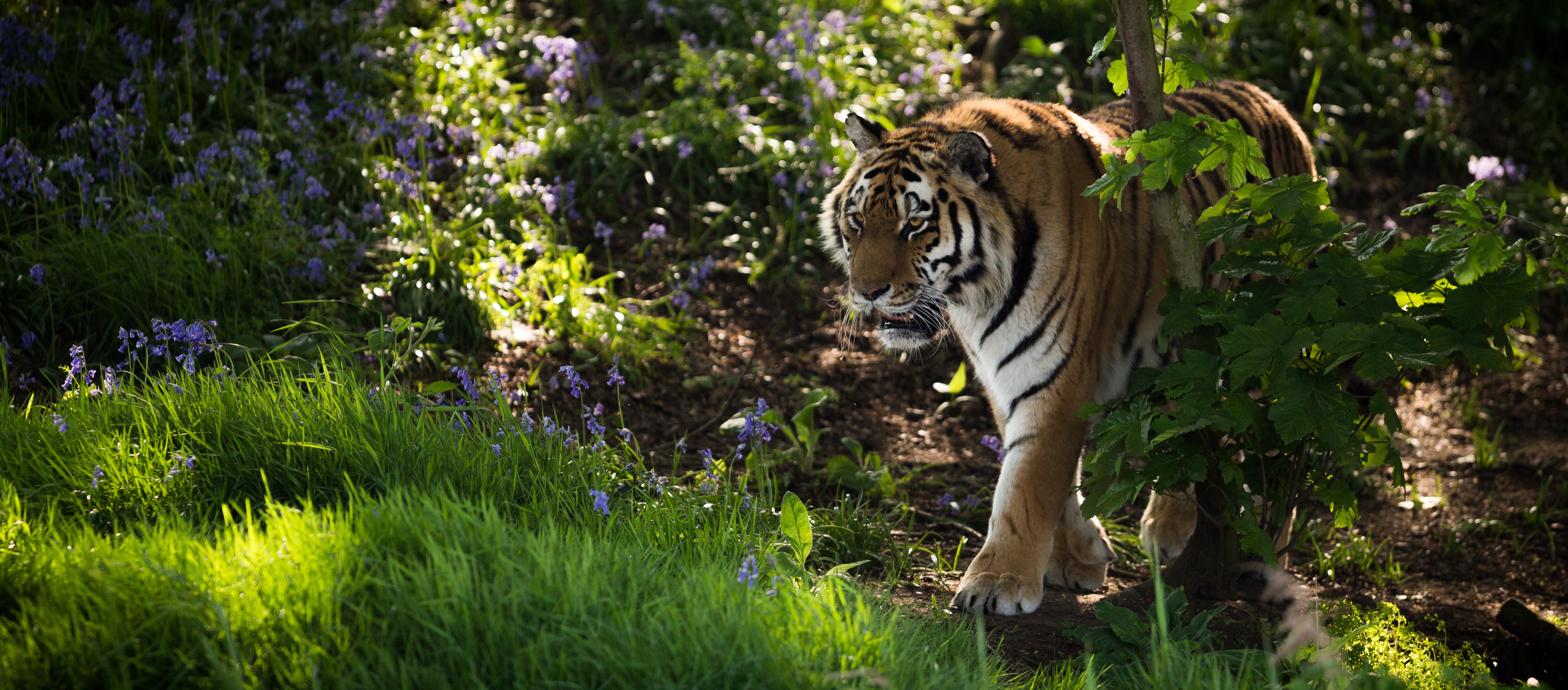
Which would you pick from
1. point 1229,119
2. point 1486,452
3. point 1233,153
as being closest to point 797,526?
point 1233,153

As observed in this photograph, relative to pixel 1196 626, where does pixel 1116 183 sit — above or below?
above

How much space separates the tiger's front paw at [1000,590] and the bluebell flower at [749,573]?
902mm

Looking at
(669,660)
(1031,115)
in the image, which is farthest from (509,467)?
(1031,115)

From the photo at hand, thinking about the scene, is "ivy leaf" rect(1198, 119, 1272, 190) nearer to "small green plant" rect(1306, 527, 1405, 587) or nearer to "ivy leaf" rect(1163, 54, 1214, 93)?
"ivy leaf" rect(1163, 54, 1214, 93)

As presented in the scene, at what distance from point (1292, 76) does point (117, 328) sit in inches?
267

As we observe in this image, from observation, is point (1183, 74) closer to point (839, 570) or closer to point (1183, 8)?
point (1183, 8)

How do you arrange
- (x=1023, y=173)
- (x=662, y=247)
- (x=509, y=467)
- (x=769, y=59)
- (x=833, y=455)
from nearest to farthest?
(x=509, y=467)
(x=1023, y=173)
(x=833, y=455)
(x=662, y=247)
(x=769, y=59)

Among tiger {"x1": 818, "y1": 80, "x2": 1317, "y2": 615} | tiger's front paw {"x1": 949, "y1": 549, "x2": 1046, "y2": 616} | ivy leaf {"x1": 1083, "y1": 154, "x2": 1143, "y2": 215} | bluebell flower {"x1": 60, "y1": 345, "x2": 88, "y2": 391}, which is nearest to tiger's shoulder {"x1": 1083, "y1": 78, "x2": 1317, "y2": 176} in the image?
tiger {"x1": 818, "y1": 80, "x2": 1317, "y2": 615}

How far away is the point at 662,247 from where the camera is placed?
564cm

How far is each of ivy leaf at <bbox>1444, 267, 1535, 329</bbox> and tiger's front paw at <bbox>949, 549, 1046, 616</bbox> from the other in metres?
1.35

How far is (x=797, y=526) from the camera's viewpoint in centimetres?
296

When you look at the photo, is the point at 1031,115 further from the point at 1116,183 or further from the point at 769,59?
the point at 769,59

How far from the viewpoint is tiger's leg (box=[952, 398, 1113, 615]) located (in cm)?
328

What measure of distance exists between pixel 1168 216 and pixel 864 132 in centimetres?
106
